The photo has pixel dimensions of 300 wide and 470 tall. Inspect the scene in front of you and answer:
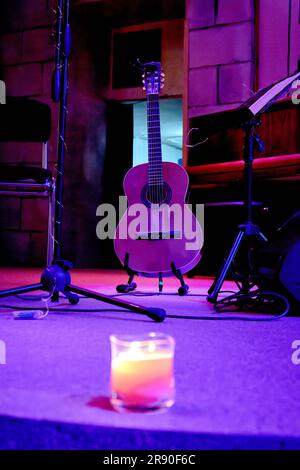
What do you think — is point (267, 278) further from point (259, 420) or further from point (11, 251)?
point (11, 251)

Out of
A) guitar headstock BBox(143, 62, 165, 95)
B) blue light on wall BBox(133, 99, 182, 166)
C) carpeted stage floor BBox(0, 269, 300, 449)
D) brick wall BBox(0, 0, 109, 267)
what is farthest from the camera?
blue light on wall BBox(133, 99, 182, 166)

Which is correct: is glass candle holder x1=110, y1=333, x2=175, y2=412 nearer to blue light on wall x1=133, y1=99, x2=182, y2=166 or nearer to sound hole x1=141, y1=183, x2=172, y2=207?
sound hole x1=141, y1=183, x2=172, y2=207

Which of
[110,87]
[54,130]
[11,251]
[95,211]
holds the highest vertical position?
[110,87]

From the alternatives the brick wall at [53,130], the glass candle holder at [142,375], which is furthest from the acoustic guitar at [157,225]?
the brick wall at [53,130]

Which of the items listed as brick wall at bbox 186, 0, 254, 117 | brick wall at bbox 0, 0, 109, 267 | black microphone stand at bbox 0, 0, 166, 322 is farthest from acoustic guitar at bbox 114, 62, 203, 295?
brick wall at bbox 0, 0, 109, 267

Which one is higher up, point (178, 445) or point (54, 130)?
point (54, 130)

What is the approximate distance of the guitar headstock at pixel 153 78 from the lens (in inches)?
108

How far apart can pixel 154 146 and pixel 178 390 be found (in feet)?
6.58

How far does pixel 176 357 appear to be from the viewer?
3.56 ft

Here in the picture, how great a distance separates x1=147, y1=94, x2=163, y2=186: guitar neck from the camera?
8.70 feet

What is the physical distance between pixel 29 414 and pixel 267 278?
127 cm

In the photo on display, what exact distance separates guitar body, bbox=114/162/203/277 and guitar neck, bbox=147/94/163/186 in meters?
0.07

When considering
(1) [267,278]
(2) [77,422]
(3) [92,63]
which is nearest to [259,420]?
(2) [77,422]

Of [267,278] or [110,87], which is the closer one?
[267,278]
